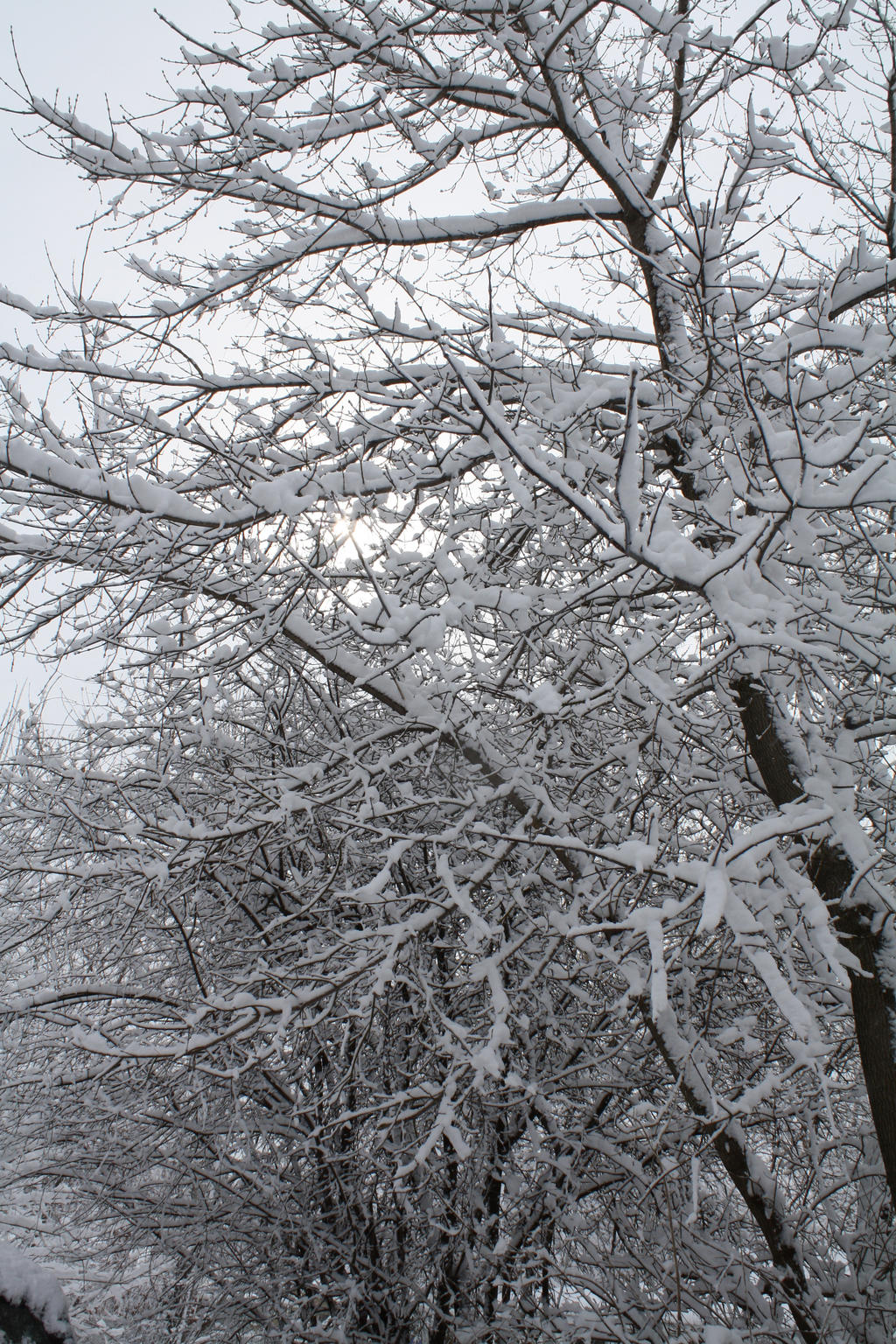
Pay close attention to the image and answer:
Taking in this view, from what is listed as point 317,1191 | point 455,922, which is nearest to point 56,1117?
point 317,1191

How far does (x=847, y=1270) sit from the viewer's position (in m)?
4.26

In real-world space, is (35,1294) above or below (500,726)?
below

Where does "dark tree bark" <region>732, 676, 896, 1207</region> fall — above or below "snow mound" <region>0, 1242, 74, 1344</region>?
above

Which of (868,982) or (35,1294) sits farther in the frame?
(35,1294)

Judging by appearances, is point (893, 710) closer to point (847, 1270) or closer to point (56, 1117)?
point (847, 1270)

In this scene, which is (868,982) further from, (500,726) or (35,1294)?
(35,1294)

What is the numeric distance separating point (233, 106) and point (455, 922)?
14.3 feet

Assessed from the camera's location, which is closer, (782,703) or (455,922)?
(782,703)

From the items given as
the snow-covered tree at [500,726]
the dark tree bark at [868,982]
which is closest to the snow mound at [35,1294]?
the snow-covered tree at [500,726]

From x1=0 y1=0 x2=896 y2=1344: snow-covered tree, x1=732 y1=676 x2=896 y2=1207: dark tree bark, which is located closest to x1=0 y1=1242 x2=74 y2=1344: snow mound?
x1=0 y1=0 x2=896 y2=1344: snow-covered tree

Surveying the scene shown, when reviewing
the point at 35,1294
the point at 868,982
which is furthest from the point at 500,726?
the point at 35,1294

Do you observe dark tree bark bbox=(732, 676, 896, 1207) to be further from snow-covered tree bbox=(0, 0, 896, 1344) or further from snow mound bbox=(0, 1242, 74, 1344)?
snow mound bbox=(0, 1242, 74, 1344)

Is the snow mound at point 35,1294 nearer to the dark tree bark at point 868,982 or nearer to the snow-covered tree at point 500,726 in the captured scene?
the snow-covered tree at point 500,726

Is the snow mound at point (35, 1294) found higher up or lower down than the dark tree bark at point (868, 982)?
lower down
